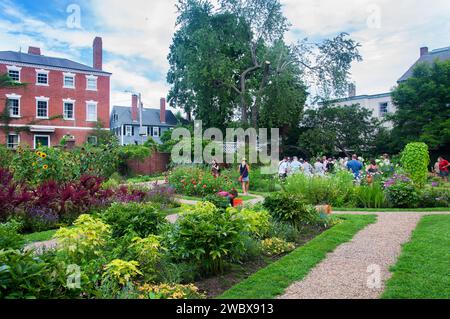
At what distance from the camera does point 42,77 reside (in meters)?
33.1

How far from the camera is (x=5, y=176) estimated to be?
873cm

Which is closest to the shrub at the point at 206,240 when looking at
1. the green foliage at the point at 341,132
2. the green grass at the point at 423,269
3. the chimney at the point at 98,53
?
the green grass at the point at 423,269

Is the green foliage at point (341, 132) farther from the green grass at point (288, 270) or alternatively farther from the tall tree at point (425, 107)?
the green grass at point (288, 270)

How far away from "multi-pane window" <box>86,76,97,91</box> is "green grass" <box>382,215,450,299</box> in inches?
1333

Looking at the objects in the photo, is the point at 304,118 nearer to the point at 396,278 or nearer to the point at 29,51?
the point at 29,51

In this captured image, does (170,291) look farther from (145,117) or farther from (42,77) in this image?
(145,117)

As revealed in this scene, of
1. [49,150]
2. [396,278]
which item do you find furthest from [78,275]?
[49,150]

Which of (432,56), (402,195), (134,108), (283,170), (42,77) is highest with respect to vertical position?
(432,56)

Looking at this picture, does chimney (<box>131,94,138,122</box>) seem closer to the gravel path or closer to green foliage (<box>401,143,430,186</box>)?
green foliage (<box>401,143,430,186</box>)

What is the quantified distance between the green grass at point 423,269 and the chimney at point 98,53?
34740 mm

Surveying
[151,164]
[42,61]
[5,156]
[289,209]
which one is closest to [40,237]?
[289,209]

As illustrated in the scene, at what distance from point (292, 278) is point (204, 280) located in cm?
106

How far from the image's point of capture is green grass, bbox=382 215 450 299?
3.85 meters

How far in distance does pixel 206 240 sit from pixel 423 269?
2804 mm
